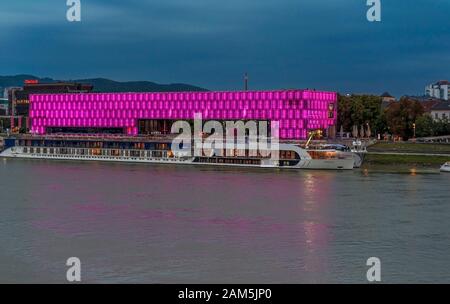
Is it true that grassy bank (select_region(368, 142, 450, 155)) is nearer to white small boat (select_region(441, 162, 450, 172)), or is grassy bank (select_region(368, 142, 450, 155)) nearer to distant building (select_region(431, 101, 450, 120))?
white small boat (select_region(441, 162, 450, 172))

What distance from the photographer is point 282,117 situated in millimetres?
80312

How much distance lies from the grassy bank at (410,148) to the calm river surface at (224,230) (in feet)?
58.2

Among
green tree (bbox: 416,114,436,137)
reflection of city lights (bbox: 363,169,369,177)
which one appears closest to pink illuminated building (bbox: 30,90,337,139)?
green tree (bbox: 416,114,436,137)

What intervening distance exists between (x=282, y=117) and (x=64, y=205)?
5301 centimetres

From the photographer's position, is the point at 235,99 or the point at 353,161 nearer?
the point at 353,161

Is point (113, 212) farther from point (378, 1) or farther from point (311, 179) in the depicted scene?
point (311, 179)

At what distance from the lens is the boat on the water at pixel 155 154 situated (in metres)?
50.4

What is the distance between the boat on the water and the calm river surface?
32.4ft

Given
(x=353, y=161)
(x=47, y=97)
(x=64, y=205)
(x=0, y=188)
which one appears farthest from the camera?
(x=47, y=97)

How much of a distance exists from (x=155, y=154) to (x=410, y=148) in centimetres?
2001

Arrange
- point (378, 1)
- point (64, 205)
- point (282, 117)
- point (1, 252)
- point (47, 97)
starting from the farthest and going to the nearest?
point (47, 97)
point (282, 117)
point (64, 205)
point (378, 1)
point (1, 252)

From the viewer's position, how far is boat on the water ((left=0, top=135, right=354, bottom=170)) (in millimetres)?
Answer: 50438

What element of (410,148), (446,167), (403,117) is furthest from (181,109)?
(446,167)
